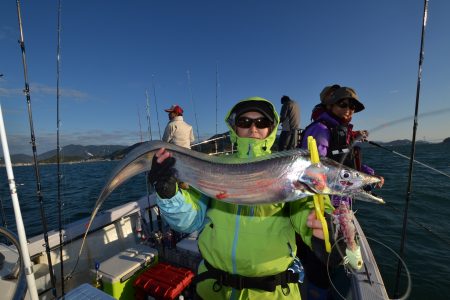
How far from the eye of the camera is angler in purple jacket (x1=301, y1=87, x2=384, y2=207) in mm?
4273

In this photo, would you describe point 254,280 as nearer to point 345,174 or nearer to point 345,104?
point 345,174

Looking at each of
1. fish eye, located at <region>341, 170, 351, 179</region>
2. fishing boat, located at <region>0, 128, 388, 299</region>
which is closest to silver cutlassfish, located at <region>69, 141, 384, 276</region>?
fish eye, located at <region>341, 170, 351, 179</region>

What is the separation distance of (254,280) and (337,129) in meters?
3.14

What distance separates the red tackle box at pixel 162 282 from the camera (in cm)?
396

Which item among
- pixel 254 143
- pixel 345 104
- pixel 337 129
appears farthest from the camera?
pixel 345 104

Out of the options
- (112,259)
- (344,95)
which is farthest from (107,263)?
(344,95)

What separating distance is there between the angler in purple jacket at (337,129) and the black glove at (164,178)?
2467 mm

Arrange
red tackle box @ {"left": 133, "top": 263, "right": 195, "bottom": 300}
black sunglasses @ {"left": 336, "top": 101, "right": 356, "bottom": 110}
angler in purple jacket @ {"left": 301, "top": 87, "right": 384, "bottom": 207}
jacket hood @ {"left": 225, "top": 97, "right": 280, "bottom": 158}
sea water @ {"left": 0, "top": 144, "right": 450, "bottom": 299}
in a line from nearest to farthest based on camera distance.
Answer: jacket hood @ {"left": 225, "top": 97, "right": 280, "bottom": 158}, red tackle box @ {"left": 133, "top": 263, "right": 195, "bottom": 300}, angler in purple jacket @ {"left": 301, "top": 87, "right": 384, "bottom": 207}, black sunglasses @ {"left": 336, "top": 101, "right": 356, "bottom": 110}, sea water @ {"left": 0, "top": 144, "right": 450, "bottom": 299}

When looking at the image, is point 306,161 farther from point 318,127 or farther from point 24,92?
point 24,92

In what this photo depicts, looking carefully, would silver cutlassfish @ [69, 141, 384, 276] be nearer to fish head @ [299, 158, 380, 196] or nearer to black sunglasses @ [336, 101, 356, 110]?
fish head @ [299, 158, 380, 196]

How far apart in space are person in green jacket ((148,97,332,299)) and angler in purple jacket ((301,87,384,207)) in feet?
6.02

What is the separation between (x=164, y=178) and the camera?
9.14 ft

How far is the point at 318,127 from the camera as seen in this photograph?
4.38m

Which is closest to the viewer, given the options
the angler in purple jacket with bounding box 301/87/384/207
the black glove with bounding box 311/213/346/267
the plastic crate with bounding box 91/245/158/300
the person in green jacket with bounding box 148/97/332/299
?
the black glove with bounding box 311/213/346/267
